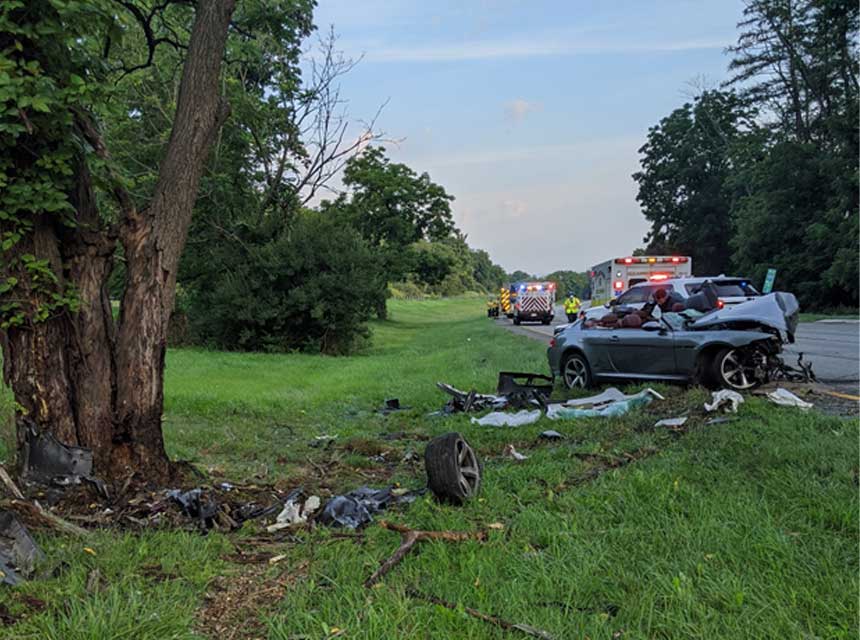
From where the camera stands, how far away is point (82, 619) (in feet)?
8.61

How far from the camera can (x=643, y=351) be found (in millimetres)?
9219

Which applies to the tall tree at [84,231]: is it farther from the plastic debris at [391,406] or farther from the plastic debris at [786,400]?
the plastic debris at [786,400]

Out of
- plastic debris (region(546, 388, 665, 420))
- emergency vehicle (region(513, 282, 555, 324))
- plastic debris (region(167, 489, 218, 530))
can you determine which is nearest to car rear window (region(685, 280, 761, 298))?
plastic debris (region(546, 388, 665, 420))

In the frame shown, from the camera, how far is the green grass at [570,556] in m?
2.68

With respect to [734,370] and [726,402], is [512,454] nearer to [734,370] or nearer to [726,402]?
[726,402]

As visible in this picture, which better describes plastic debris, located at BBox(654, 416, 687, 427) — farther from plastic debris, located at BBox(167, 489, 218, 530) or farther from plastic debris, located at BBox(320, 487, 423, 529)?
plastic debris, located at BBox(167, 489, 218, 530)

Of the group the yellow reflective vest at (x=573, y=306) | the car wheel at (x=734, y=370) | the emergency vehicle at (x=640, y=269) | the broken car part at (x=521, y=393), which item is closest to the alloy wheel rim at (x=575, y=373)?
the broken car part at (x=521, y=393)

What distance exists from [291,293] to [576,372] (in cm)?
1449

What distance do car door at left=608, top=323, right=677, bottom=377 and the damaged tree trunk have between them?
6.57 meters

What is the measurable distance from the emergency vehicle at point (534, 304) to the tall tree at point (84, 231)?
33.7 meters

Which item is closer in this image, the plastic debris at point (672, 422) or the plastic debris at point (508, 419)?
the plastic debris at point (672, 422)

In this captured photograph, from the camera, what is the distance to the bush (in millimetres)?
22547

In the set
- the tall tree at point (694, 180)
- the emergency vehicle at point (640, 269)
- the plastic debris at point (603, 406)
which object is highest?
the tall tree at point (694, 180)

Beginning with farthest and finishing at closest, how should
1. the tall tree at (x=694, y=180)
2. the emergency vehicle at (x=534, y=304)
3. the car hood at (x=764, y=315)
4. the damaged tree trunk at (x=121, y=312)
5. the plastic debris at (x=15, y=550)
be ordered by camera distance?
the tall tree at (x=694, y=180) < the emergency vehicle at (x=534, y=304) < the car hood at (x=764, y=315) < the damaged tree trunk at (x=121, y=312) < the plastic debris at (x=15, y=550)
